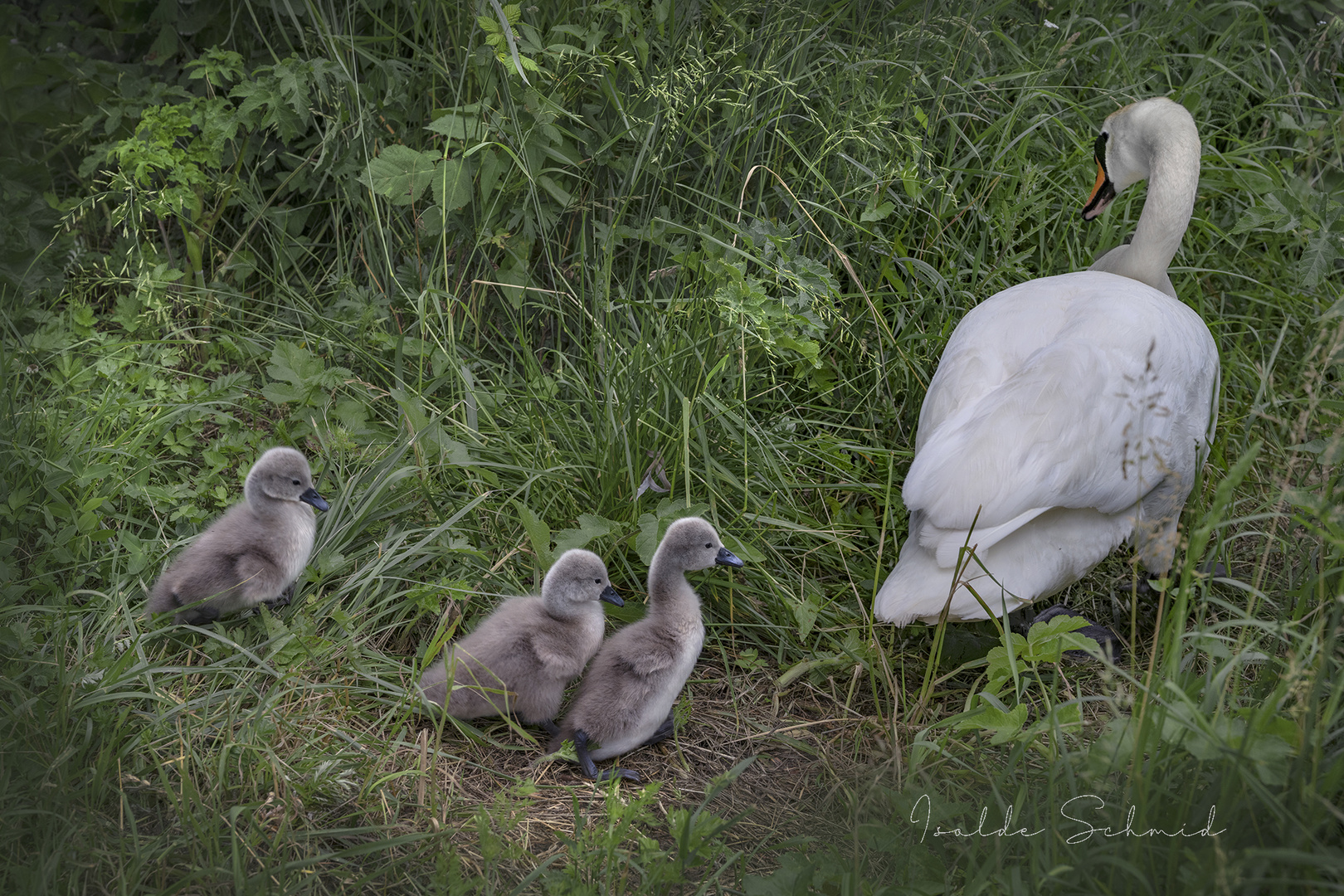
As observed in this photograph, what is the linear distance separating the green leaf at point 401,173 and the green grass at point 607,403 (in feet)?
0.05

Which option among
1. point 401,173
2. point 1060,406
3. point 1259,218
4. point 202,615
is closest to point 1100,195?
point 1259,218

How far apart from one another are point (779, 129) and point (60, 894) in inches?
122

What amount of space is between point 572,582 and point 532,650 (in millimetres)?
200

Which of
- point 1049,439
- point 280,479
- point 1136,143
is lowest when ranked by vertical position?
point 280,479

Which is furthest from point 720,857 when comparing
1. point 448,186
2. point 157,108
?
point 157,108

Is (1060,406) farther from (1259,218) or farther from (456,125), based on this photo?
(456,125)

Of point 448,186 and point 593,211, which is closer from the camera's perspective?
point 448,186

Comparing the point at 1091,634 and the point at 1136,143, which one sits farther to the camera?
the point at 1136,143

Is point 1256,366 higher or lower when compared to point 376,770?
higher

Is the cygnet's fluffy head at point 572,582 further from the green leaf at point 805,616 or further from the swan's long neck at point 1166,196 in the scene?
the swan's long neck at point 1166,196

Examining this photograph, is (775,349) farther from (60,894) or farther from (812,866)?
(60,894)

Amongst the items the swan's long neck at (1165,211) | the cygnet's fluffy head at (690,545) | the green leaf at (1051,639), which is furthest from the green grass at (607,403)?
the swan's long neck at (1165,211)

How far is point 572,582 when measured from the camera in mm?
2646

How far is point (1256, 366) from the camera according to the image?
337 centimetres
